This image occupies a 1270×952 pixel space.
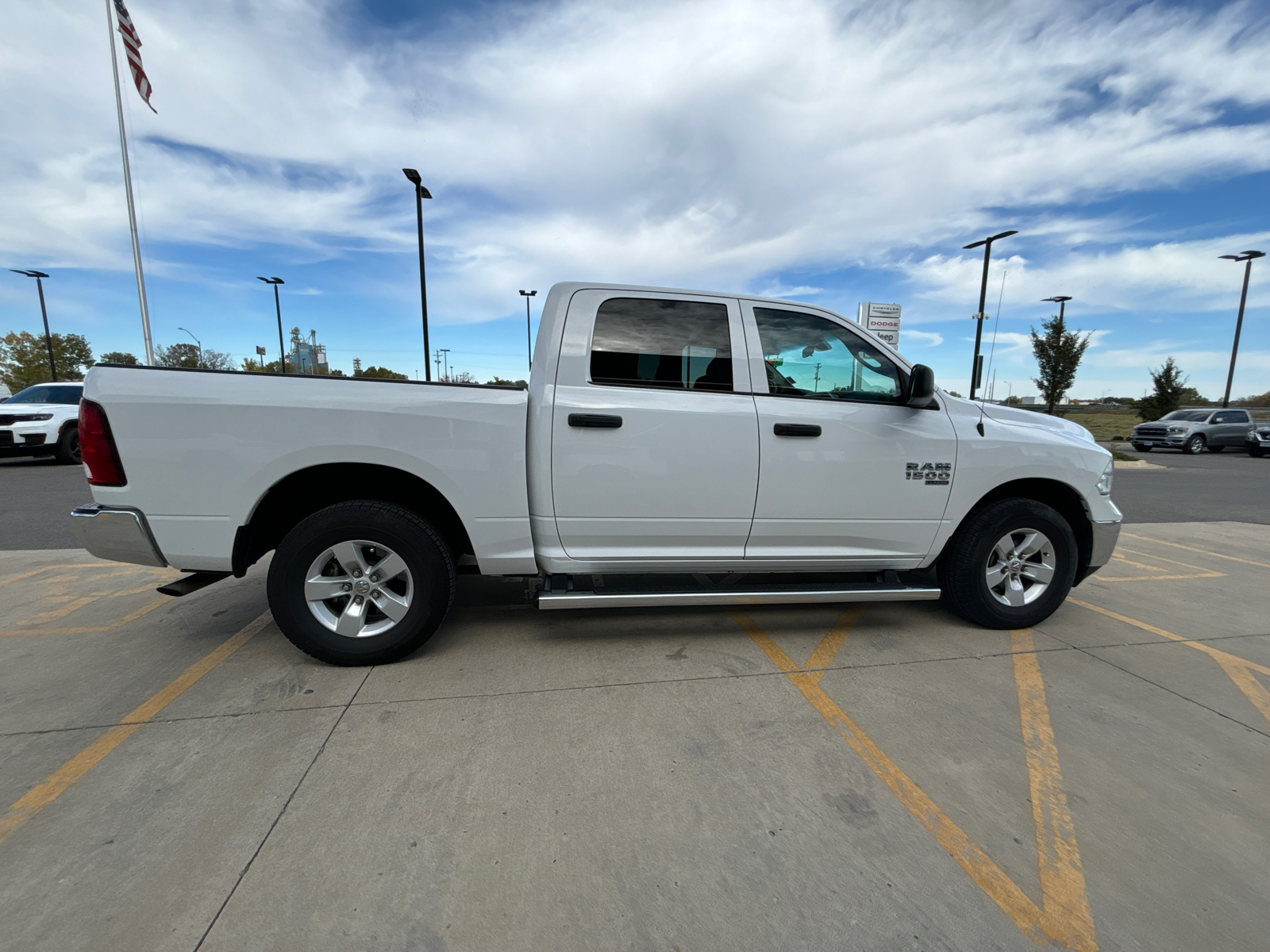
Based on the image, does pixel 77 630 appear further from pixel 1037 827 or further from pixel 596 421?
pixel 1037 827

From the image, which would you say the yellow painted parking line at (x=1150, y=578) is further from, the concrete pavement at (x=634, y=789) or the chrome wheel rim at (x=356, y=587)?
the chrome wheel rim at (x=356, y=587)

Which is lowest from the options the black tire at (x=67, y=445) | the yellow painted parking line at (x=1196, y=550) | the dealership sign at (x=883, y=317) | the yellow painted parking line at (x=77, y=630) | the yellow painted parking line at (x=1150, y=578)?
the yellow painted parking line at (x=1196, y=550)

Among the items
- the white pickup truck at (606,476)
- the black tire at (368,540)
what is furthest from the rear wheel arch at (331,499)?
the black tire at (368,540)

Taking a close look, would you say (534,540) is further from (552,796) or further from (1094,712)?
(1094,712)

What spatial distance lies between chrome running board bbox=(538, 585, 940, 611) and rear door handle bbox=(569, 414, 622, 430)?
36.0 inches

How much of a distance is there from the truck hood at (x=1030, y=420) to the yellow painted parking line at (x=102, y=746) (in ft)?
15.1

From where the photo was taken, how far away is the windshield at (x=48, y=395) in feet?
40.4

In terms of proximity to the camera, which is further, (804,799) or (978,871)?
(804,799)

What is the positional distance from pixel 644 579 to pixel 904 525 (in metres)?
1.85

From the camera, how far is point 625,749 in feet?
8.08

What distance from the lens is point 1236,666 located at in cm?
337

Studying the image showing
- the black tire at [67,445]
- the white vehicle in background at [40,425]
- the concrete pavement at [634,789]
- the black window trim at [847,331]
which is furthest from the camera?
the black tire at [67,445]

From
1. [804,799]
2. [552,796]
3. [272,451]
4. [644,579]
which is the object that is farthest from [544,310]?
[804,799]

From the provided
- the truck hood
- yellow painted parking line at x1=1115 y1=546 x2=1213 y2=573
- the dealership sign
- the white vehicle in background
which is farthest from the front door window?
the white vehicle in background
